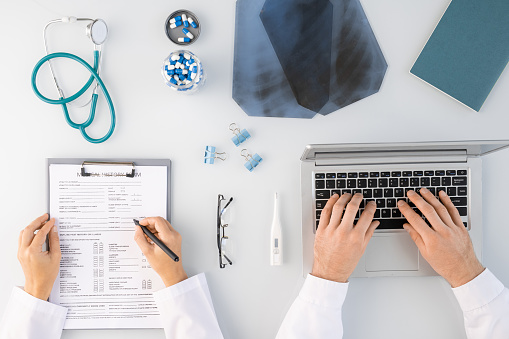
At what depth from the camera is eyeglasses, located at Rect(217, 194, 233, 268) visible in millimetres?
1092

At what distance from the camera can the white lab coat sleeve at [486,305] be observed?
1003 millimetres

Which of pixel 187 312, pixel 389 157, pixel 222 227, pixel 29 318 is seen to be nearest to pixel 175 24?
pixel 222 227

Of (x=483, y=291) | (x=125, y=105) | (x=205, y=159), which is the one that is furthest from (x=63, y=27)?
(x=483, y=291)

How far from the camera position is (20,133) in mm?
1112

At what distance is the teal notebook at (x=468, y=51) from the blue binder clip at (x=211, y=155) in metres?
0.60

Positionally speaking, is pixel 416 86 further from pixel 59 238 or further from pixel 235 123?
pixel 59 238

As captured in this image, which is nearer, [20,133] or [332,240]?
[332,240]

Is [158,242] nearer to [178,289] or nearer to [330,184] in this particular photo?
[178,289]

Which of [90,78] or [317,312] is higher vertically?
[90,78]

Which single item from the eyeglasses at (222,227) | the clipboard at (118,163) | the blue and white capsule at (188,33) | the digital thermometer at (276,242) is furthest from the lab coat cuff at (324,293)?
the blue and white capsule at (188,33)

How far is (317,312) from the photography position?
3.31 feet

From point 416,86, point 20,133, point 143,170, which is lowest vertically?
point 143,170

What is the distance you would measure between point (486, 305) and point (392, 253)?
0.86ft

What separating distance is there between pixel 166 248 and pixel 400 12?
0.93 metres
